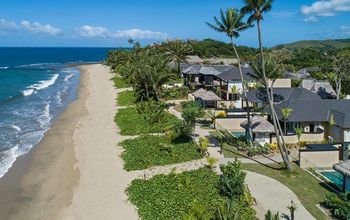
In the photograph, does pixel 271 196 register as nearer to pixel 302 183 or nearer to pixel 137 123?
pixel 302 183

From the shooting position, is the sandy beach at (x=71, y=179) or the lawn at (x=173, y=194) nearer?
the lawn at (x=173, y=194)

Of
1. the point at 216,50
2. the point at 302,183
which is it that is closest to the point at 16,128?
the point at 302,183

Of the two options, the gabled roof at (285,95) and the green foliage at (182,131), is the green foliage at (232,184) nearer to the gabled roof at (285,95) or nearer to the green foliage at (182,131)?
the green foliage at (182,131)

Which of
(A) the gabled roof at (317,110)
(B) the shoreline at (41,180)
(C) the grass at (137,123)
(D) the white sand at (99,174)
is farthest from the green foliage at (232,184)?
(C) the grass at (137,123)

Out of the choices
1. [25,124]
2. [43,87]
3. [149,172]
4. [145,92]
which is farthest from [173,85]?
[149,172]

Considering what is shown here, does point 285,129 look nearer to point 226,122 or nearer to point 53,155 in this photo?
point 226,122
